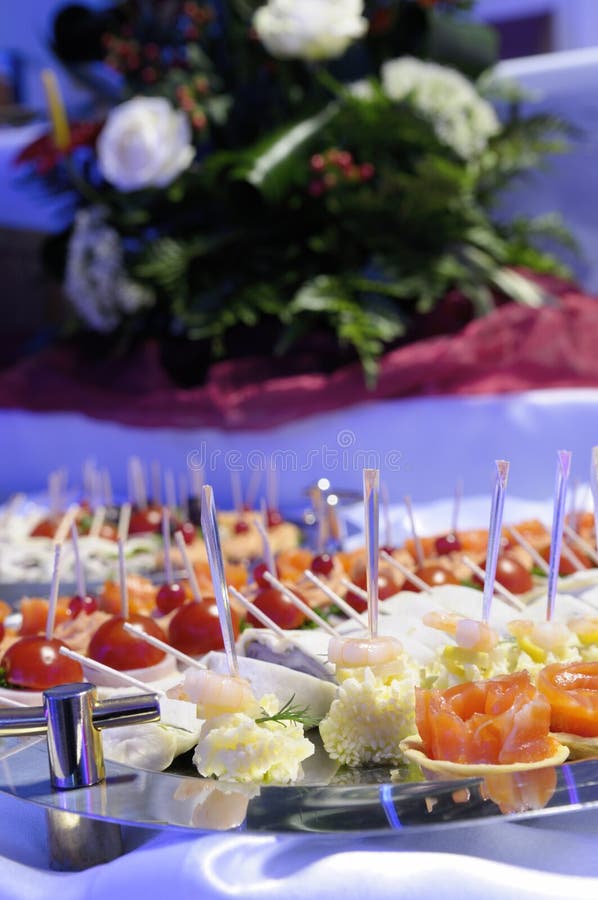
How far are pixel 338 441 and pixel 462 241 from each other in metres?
0.53

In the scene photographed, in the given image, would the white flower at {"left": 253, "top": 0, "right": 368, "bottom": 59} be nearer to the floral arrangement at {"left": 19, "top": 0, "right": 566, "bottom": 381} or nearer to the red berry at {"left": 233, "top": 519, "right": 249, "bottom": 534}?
the floral arrangement at {"left": 19, "top": 0, "right": 566, "bottom": 381}

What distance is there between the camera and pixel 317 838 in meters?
0.61

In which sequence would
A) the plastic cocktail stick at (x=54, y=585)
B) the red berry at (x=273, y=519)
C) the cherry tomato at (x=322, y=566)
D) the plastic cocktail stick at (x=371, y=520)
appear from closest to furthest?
the plastic cocktail stick at (x=371, y=520)
the plastic cocktail stick at (x=54, y=585)
the cherry tomato at (x=322, y=566)
the red berry at (x=273, y=519)

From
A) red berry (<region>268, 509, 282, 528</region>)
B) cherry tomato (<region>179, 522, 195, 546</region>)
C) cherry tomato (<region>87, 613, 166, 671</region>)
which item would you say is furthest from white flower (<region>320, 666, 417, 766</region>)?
red berry (<region>268, 509, 282, 528</region>)

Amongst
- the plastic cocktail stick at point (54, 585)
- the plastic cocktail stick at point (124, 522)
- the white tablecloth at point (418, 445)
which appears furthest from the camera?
the white tablecloth at point (418, 445)

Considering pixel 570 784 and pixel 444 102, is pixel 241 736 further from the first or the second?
pixel 444 102

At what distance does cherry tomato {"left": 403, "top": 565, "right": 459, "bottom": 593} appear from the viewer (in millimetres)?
1107

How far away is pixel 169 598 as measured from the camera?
1.10 metres

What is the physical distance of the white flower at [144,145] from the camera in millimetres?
2092

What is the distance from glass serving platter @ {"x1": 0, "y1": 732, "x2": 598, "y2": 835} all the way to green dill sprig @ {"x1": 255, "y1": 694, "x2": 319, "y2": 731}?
0.22ft

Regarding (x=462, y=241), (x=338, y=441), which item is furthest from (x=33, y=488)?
(x=462, y=241)

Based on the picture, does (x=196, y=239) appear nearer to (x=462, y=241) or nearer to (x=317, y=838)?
(x=462, y=241)

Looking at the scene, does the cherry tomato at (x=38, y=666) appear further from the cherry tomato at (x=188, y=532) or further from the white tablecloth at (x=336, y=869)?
the cherry tomato at (x=188, y=532)

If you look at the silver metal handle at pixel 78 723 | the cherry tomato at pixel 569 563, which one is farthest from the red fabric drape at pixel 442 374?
the silver metal handle at pixel 78 723
